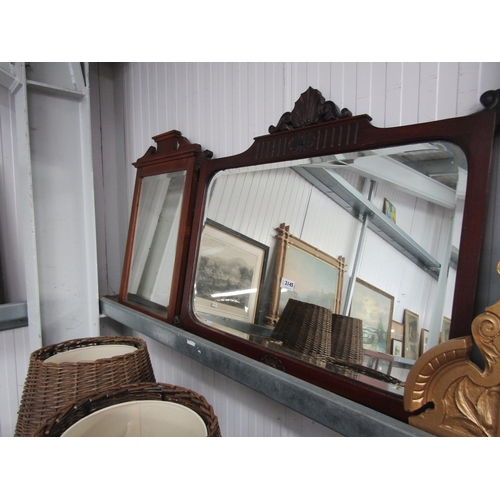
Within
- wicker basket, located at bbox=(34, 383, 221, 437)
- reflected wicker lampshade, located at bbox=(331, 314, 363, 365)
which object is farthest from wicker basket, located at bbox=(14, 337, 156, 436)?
reflected wicker lampshade, located at bbox=(331, 314, 363, 365)

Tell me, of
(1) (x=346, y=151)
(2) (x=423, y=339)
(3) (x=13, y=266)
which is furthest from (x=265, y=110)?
(3) (x=13, y=266)

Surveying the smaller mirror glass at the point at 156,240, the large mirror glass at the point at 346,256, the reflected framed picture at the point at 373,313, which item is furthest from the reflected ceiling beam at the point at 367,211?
the smaller mirror glass at the point at 156,240

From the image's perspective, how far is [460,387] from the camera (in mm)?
538

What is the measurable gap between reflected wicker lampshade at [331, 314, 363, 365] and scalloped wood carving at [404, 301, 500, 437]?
0.16 meters

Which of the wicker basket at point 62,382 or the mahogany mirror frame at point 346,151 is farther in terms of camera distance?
the wicker basket at point 62,382

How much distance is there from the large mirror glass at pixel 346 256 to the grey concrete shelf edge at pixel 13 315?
38.6 inches

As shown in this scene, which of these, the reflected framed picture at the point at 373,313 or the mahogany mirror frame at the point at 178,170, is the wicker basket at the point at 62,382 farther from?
the reflected framed picture at the point at 373,313

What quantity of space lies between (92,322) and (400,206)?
4.93 ft

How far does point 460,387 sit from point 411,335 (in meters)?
0.13

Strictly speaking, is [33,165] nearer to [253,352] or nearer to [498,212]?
[253,352]

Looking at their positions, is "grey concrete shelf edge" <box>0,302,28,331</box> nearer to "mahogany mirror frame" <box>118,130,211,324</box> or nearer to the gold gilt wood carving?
"mahogany mirror frame" <box>118,130,211,324</box>

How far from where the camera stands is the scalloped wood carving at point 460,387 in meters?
0.51

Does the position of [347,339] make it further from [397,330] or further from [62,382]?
[62,382]
